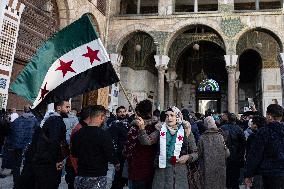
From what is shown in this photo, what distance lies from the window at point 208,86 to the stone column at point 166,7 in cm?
760

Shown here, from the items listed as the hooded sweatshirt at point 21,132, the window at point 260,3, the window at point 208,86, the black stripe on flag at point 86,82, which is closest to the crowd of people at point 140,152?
the black stripe on flag at point 86,82

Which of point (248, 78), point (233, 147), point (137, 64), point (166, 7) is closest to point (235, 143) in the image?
point (233, 147)

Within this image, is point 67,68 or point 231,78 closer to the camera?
point 67,68

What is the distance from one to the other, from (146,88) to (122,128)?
38.5 feet

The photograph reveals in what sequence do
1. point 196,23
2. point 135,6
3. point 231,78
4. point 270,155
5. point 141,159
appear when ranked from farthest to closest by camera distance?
point 135,6 → point 196,23 → point 231,78 → point 141,159 → point 270,155

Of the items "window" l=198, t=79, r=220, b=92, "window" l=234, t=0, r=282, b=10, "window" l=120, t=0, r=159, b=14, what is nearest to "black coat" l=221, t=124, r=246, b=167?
"window" l=120, t=0, r=159, b=14

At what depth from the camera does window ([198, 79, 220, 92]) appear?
20.5 m

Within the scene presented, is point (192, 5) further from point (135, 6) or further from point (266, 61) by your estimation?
point (266, 61)

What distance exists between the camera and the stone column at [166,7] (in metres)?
14.1

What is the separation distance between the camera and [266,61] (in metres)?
16.8

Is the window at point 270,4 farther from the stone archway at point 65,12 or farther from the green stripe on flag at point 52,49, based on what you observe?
the green stripe on flag at point 52,49

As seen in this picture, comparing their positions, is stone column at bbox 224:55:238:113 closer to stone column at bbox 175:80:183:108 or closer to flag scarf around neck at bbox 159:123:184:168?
stone column at bbox 175:80:183:108

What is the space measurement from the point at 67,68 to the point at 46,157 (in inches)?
41.6

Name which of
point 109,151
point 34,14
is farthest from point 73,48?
point 34,14
